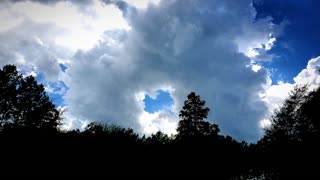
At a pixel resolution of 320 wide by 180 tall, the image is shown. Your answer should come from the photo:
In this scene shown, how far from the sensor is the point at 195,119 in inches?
2256

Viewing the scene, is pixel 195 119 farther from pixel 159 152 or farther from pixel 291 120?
pixel 159 152

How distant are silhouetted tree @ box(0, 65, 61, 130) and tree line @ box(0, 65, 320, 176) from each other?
22445 millimetres

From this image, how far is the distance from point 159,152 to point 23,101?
130 feet

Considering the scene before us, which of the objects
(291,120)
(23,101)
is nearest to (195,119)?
(291,120)

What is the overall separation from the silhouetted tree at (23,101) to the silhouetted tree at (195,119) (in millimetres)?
23655

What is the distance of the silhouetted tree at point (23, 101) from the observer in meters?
50.7

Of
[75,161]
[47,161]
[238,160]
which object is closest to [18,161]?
[47,161]

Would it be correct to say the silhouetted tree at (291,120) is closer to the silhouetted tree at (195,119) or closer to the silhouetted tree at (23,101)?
the silhouetted tree at (195,119)

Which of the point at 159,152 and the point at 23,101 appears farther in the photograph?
the point at 23,101

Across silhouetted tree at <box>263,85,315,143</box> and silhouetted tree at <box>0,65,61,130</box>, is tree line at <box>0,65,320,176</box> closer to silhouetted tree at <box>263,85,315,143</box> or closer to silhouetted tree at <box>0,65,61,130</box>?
silhouetted tree at <box>263,85,315,143</box>

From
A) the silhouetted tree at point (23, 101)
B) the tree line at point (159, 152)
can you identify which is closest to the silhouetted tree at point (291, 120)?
the tree line at point (159, 152)

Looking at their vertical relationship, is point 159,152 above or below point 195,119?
below

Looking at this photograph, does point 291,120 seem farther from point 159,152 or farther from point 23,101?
point 23,101

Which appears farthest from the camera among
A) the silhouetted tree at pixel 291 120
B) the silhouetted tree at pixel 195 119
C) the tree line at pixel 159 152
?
the silhouetted tree at pixel 195 119
